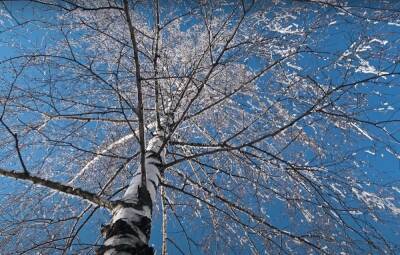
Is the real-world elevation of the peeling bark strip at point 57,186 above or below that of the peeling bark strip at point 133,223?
above

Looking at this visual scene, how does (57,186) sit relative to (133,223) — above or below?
above

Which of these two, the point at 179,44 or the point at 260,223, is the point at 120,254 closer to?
the point at 260,223

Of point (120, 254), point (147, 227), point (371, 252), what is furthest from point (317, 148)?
point (120, 254)

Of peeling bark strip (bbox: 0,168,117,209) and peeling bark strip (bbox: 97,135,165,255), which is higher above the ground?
peeling bark strip (bbox: 0,168,117,209)

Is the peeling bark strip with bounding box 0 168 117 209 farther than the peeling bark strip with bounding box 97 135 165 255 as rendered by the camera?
Yes

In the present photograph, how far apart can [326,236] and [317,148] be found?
132 cm

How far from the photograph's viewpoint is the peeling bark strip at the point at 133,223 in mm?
2314

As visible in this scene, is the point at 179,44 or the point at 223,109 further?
the point at 179,44

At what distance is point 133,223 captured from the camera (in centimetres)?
251

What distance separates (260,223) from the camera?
12.4 ft

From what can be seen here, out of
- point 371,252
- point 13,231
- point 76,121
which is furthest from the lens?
point 76,121

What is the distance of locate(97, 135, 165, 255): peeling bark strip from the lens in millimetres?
2314

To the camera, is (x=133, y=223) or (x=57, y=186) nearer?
(x=133, y=223)

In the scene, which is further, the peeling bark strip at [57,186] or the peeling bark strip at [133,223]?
the peeling bark strip at [57,186]
